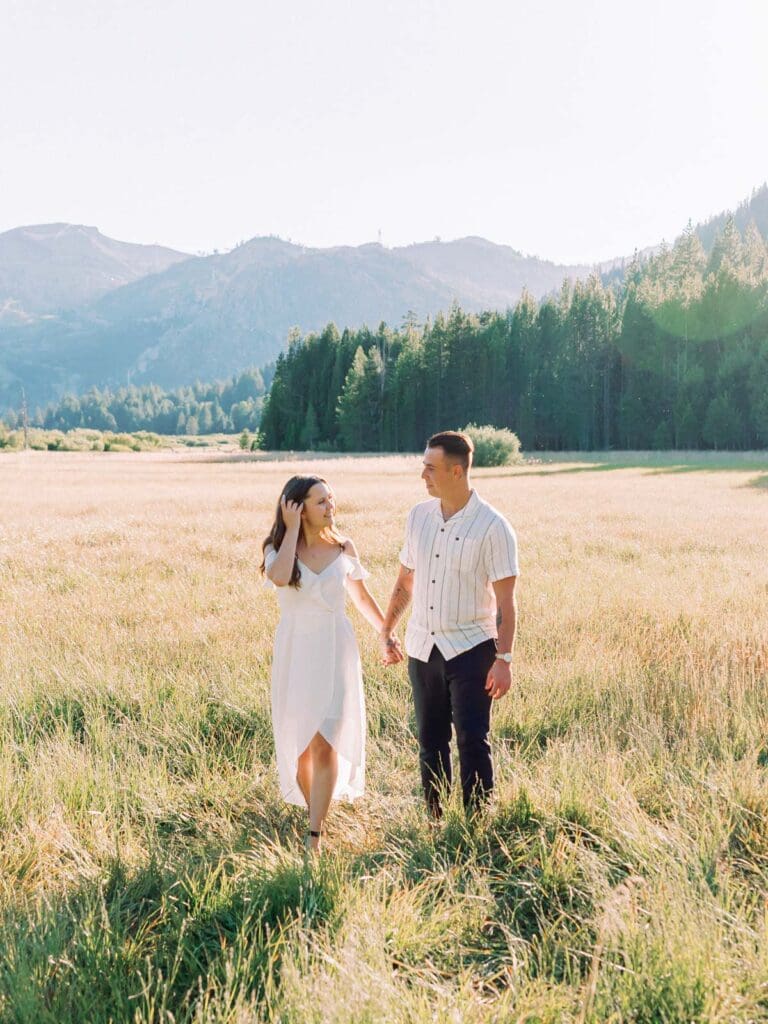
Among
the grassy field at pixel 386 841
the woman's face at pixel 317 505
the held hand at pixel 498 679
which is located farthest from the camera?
the woman's face at pixel 317 505

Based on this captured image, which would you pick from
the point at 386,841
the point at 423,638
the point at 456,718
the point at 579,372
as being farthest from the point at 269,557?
the point at 579,372

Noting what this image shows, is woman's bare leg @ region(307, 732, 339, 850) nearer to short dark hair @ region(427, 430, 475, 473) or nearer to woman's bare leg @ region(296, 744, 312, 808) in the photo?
woman's bare leg @ region(296, 744, 312, 808)

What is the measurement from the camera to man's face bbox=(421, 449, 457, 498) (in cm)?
401

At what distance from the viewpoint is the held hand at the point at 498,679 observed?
3.88m

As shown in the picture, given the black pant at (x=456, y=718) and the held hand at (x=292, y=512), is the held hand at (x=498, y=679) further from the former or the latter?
the held hand at (x=292, y=512)

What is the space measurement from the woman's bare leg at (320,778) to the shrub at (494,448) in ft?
167

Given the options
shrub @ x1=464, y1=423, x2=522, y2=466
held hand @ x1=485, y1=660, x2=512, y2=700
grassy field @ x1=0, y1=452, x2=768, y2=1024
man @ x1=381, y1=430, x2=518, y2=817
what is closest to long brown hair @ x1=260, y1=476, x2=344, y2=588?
man @ x1=381, y1=430, x2=518, y2=817

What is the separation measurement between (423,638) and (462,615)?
0.86ft

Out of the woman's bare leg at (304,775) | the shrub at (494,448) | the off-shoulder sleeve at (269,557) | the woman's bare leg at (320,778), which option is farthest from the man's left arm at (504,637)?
the shrub at (494,448)

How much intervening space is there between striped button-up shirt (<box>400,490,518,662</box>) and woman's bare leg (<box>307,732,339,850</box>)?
70 cm

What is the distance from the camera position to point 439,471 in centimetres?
402

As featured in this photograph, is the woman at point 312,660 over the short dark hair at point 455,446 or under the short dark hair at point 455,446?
under

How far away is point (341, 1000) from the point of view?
2.39 meters

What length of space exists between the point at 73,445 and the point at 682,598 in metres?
110
